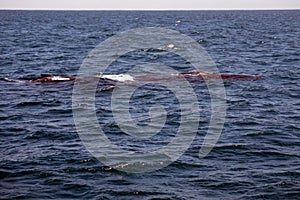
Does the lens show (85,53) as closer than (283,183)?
No

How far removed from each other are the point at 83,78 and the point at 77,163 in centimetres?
1485

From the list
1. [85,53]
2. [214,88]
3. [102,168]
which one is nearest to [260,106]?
[214,88]

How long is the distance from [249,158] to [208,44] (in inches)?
1650

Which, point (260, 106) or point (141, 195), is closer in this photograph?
point (141, 195)

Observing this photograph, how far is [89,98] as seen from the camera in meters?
22.6

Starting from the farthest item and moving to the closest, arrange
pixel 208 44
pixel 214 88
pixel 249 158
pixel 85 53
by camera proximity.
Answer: pixel 208 44
pixel 85 53
pixel 214 88
pixel 249 158

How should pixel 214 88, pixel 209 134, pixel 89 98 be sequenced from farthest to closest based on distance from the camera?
pixel 214 88, pixel 89 98, pixel 209 134

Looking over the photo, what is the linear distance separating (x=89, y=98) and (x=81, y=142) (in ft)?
23.4

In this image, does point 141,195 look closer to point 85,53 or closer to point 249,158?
point 249,158

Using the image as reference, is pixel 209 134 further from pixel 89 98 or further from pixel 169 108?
pixel 89 98

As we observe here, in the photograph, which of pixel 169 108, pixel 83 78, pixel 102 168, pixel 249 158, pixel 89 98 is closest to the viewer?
pixel 102 168

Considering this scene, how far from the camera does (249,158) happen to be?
14.2 metres

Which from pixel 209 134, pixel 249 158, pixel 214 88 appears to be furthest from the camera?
pixel 214 88

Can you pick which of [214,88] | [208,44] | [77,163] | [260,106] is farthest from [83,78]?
[208,44]
